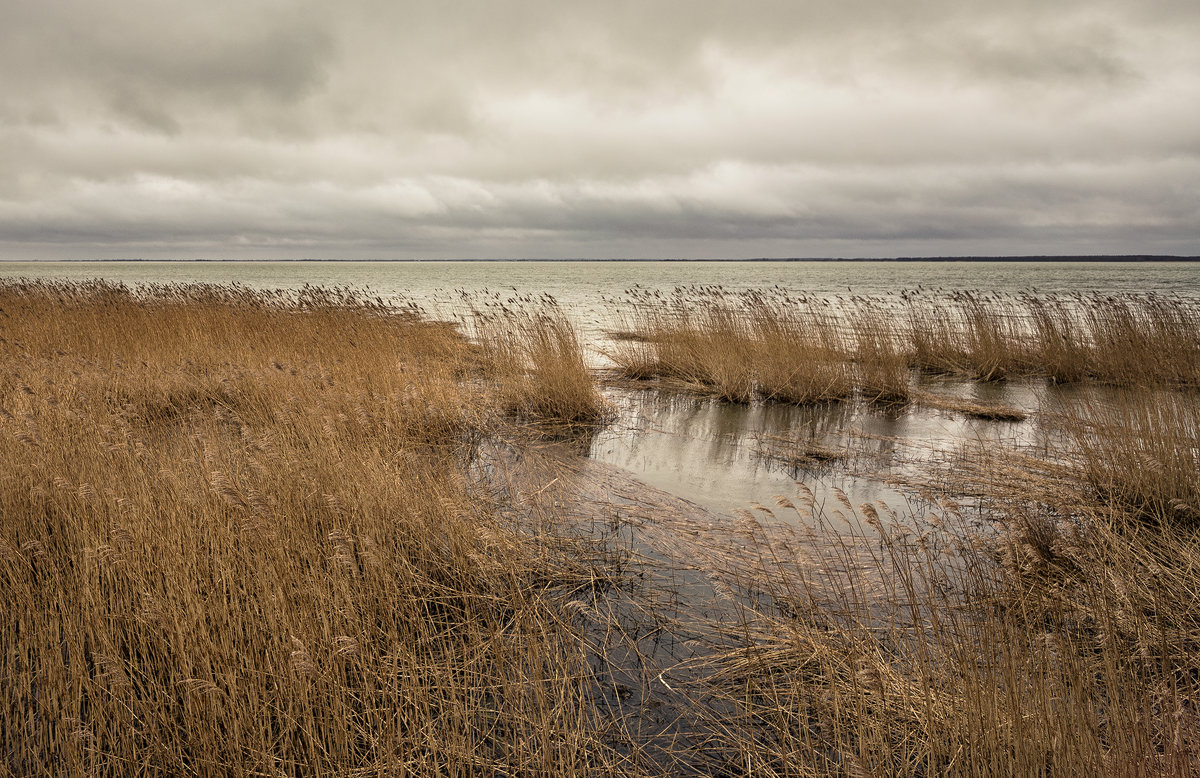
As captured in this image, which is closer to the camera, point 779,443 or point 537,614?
point 537,614

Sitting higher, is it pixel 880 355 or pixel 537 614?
pixel 880 355

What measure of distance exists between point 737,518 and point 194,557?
4.03 meters

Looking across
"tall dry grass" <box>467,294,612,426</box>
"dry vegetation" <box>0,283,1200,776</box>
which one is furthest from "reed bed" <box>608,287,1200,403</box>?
"dry vegetation" <box>0,283,1200,776</box>

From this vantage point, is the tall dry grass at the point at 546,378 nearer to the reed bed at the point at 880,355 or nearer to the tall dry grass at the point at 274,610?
the tall dry grass at the point at 274,610

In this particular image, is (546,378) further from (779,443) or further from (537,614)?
(537,614)

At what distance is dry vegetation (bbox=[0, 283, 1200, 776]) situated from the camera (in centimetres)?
251

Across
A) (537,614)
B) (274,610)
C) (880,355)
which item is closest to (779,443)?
(880,355)

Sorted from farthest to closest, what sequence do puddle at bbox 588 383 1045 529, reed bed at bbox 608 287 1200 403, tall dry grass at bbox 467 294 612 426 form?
1. reed bed at bbox 608 287 1200 403
2. tall dry grass at bbox 467 294 612 426
3. puddle at bbox 588 383 1045 529

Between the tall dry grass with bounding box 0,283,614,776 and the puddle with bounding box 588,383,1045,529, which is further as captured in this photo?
the puddle with bounding box 588,383,1045,529

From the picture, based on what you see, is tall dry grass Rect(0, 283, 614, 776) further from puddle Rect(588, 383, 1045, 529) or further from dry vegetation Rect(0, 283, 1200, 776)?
puddle Rect(588, 383, 1045, 529)

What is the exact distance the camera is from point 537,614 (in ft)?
12.0

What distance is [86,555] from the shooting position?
124 inches

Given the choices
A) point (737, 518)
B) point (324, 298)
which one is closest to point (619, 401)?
point (737, 518)

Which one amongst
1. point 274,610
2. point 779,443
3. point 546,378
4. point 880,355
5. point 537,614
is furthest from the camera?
point 880,355
